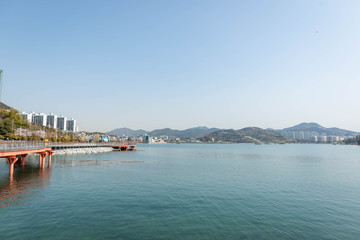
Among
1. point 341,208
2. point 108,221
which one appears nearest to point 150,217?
point 108,221

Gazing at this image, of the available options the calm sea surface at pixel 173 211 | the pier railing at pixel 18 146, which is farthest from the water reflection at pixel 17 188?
the pier railing at pixel 18 146

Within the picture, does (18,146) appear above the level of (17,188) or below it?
above

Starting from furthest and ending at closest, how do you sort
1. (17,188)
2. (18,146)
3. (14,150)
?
(18,146), (14,150), (17,188)

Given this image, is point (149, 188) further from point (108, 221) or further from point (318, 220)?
point (318, 220)

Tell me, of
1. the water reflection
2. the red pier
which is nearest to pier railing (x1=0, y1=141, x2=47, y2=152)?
the red pier

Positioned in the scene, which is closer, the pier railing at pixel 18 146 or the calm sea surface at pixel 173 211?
the calm sea surface at pixel 173 211

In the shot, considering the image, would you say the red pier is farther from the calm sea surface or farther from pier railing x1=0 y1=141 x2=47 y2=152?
the calm sea surface

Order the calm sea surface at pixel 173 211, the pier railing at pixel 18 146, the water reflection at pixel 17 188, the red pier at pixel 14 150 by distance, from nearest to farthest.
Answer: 1. the calm sea surface at pixel 173 211
2. the water reflection at pixel 17 188
3. the red pier at pixel 14 150
4. the pier railing at pixel 18 146

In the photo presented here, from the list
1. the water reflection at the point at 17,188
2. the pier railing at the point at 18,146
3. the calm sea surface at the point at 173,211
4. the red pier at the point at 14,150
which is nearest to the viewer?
the calm sea surface at the point at 173,211

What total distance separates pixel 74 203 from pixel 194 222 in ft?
46.9

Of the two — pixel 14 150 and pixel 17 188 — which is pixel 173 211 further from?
pixel 14 150

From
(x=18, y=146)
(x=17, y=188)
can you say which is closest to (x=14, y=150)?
(x=18, y=146)

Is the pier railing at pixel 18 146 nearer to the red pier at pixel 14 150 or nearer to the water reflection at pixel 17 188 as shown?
the red pier at pixel 14 150

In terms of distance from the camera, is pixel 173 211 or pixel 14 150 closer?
pixel 173 211
